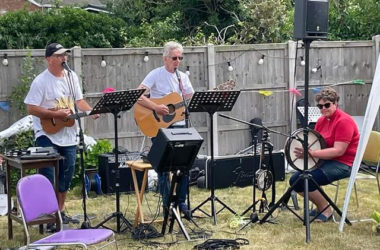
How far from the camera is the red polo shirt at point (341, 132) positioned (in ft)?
21.7

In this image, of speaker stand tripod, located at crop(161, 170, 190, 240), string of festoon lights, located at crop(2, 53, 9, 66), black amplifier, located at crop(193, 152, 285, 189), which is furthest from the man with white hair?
string of festoon lights, located at crop(2, 53, 9, 66)

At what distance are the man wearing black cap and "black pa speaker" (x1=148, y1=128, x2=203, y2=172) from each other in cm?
98

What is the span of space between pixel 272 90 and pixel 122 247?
5.26 metres

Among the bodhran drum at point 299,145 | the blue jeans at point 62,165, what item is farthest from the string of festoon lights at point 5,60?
the bodhran drum at point 299,145

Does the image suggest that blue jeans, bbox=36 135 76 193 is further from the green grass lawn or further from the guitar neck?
the green grass lawn

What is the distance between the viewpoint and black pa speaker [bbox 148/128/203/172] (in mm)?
5871

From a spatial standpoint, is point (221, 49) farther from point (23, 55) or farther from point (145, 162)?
point (145, 162)

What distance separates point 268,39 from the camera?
13922 mm

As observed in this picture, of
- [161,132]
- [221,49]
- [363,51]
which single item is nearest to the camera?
[161,132]

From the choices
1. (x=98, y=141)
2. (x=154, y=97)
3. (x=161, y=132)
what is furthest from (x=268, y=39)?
(x=161, y=132)

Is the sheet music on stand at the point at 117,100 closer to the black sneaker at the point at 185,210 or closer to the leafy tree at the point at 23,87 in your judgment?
the black sneaker at the point at 185,210

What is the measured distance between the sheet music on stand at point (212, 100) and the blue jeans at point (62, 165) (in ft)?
4.21

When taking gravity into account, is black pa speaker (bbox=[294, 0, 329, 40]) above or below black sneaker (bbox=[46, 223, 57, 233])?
above

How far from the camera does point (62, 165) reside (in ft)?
21.8
